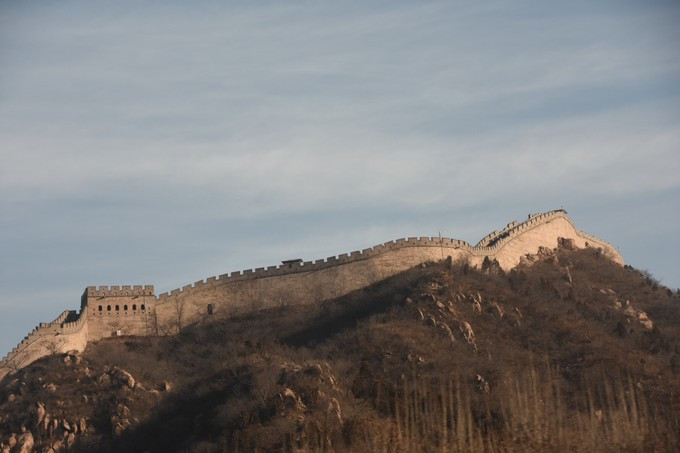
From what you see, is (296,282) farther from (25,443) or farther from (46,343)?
(25,443)

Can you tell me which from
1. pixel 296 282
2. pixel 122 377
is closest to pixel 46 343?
pixel 122 377

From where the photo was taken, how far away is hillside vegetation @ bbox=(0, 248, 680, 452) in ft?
317

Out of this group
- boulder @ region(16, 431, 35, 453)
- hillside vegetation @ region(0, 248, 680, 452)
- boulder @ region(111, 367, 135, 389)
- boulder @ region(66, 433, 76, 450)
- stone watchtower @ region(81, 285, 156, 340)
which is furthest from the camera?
stone watchtower @ region(81, 285, 156, 340)

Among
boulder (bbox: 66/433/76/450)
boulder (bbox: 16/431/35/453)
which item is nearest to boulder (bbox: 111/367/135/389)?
boulder (bbox: 66/433/76/450)

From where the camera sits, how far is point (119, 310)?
122 metres

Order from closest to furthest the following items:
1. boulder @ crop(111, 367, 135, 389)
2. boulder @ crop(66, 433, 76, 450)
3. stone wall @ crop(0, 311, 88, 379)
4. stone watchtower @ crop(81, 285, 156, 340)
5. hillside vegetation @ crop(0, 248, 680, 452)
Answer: hillside vegetation @ crop(0, 248, 680, 452) < boulder @ crop(66, 433, 76, 450) < boulder @ crop(111, 367, 135, 389) < stone wall @ crop(0, 311, 88, 379) < stone watchtower @ crop(81, 285, 156, 340)

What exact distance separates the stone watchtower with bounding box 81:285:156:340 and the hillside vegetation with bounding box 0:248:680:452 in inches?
86.1

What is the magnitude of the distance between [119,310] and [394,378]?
24.5 metres

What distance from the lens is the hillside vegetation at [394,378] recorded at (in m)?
96.6

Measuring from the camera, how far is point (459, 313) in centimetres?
11406

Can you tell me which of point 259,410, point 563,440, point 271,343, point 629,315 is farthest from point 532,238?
point 563,440

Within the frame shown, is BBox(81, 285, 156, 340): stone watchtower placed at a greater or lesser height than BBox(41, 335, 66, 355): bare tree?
greater

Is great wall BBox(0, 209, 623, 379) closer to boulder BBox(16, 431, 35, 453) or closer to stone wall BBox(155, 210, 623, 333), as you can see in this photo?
stone wall BBox(155, 210, 623, 333)

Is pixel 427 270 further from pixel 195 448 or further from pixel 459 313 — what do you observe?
pixel 195 448
